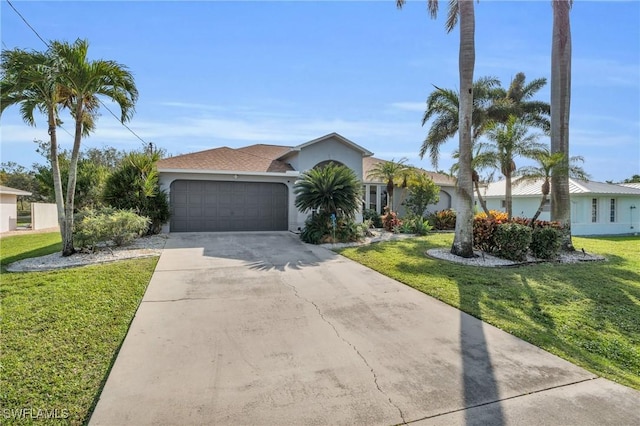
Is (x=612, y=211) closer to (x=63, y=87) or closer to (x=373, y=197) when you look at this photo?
(x=373, y=197)

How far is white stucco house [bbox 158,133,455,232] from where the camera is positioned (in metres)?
14.9

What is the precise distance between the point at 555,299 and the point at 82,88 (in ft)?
39.6

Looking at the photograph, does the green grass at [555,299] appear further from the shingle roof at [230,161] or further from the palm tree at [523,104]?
the palm tree at [523,104]

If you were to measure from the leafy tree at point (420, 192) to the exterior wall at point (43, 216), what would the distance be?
23336 mm

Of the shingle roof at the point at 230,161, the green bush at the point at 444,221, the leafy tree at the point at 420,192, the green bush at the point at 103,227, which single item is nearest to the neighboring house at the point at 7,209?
the shingle roof at the point at 230,161

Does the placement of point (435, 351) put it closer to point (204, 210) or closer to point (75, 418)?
point (75, 418)

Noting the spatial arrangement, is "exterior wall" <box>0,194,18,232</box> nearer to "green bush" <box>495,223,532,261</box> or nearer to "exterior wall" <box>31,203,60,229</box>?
"exterior wall" <box>31,203,60,229</box>

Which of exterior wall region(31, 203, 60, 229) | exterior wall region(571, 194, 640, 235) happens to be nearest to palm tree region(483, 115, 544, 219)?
exterior wall region(571, 194, 640, 235)

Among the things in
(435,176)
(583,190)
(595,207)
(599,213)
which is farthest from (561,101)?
(599,213)

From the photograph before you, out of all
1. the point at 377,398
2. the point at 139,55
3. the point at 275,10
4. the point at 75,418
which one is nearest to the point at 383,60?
the point at 275,10

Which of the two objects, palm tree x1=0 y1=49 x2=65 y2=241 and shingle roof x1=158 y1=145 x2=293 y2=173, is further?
shingle roof x1=158 y1=145 x2=293 y2=173

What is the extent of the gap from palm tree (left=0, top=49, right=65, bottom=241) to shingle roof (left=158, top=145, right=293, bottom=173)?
5.41 metres

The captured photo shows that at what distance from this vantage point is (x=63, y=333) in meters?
4.47

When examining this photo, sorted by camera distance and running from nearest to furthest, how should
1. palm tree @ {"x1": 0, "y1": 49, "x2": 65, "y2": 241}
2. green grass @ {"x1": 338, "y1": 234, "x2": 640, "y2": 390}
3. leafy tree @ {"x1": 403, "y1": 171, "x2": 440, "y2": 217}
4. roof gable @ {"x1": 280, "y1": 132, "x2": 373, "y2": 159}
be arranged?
green grass @ {"x1": 338, "y1": 234, "x2": 640, "y2": 390}, palm tree @ {"x1": 0, "y1": 49, "x2": 65, "y2": 241}, roof gable @ {"x1": 280, "y1": 132, "x2": 373, "y2": 159}, leafy tree @ {"x1": 403, "y1": 171, "x2": 440, "y2": 217}
